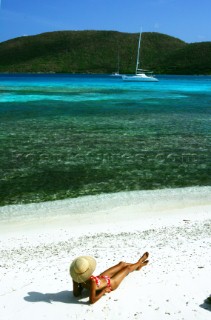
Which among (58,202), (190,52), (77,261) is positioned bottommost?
(58,202)

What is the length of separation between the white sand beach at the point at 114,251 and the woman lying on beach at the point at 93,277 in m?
0.13

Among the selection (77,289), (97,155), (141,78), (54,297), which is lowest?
(54,297)

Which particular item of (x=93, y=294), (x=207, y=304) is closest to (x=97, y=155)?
(x=93, y=294)

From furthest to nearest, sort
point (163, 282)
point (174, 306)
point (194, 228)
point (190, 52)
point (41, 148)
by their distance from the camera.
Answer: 1. point (190, 52)
2. point (41, 148)
3. point (194, 228)
4. point (163, 282)
5. point (174, 306)

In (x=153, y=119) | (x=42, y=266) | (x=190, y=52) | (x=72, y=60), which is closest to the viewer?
(x=42, y=266)

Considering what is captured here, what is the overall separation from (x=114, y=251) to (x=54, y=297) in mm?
1914

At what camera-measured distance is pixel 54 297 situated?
21.7ft

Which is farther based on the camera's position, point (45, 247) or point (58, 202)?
point (58, 202)

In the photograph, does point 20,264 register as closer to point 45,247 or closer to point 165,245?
point 45,247

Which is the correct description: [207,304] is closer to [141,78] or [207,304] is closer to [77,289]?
[77,289]

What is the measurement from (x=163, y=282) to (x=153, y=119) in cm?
2360

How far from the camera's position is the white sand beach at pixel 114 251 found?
6297 mm

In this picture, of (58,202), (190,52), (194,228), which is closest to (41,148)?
(58,202)

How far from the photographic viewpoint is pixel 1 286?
6.97m
